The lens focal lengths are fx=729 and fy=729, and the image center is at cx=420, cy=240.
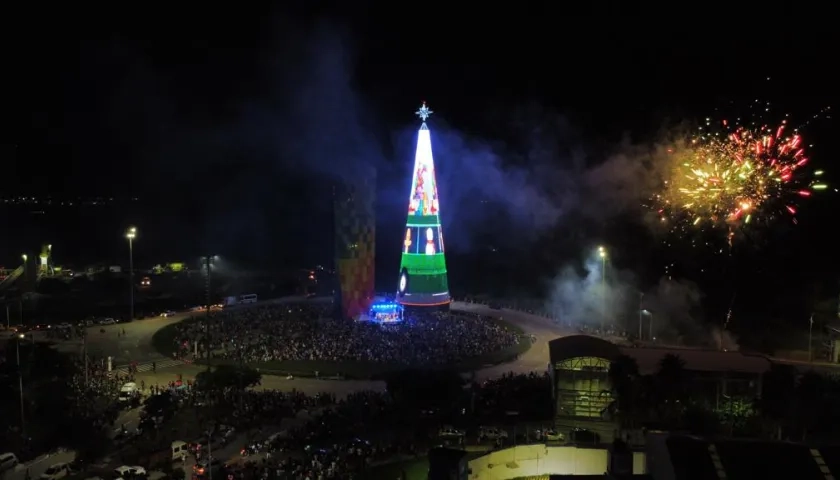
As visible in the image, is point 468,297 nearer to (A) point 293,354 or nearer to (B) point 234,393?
(A) point 293,354

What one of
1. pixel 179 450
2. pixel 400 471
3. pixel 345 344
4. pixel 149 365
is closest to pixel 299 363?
pixel 345 344

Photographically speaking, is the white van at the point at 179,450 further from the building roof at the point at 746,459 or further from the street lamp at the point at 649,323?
the street lamp at the point at 649,323

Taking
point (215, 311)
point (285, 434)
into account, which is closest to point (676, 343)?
point (285, 434)

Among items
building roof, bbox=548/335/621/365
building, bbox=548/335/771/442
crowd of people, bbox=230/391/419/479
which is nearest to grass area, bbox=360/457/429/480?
crowd of people, bbox=230/391/419/479

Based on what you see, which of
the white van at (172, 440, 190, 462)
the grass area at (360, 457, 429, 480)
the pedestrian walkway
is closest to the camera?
the grass area at (360, 457, 429, 480)

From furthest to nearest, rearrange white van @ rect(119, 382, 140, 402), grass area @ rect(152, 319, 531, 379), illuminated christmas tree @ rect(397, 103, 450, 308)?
illuminated christmas tree @ rect(397, 103, 450, 308)
grass area @ rect(152, 319, 531, 379)
white van @ rect(119, 382, 140, 402)

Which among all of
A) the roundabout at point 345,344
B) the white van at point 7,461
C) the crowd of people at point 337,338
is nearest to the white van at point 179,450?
the white van at point 7,461

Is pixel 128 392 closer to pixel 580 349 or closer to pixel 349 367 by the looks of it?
pixel 349 367

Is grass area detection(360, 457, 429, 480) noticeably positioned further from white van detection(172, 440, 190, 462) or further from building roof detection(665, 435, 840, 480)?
building roof detection(665, 435, 840, 480)

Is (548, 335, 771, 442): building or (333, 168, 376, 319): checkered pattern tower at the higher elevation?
(333, 168, 376, 319): checkered pattern tower
